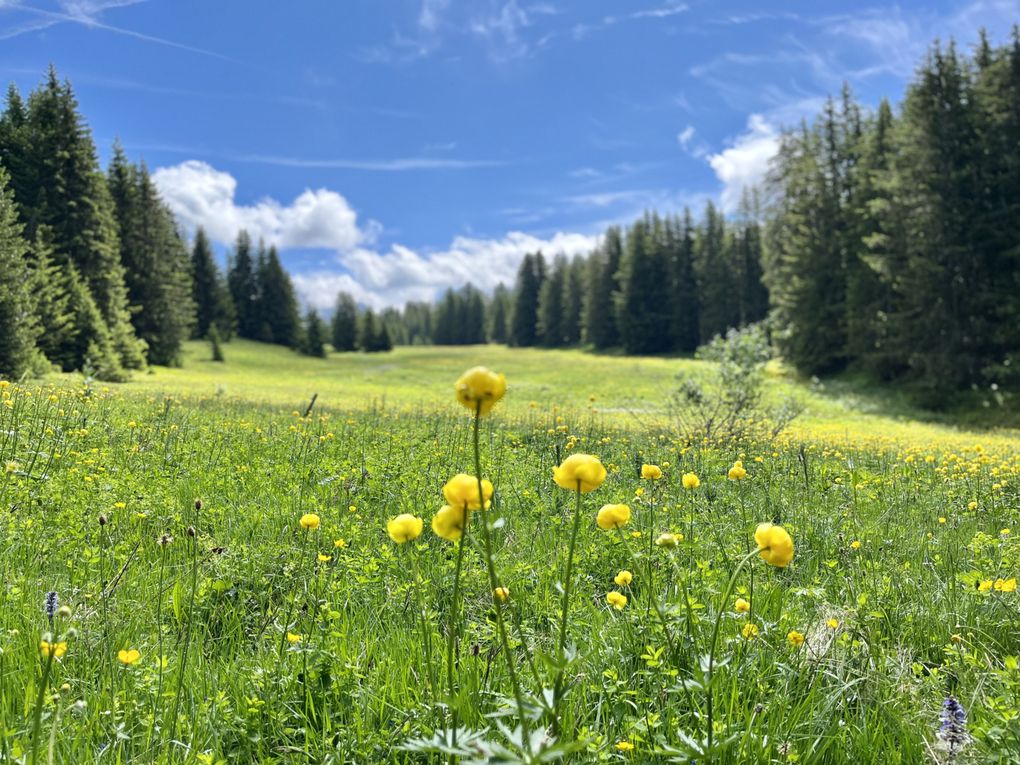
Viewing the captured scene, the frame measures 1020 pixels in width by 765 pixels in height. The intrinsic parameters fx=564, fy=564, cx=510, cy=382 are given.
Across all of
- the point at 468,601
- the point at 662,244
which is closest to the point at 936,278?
the point at 468,601

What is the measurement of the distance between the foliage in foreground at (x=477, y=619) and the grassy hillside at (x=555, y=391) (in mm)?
3955

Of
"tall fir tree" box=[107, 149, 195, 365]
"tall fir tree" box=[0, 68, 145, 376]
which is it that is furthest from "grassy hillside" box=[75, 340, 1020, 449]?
"tall fir tree" box=[0, 68, 145, 376]

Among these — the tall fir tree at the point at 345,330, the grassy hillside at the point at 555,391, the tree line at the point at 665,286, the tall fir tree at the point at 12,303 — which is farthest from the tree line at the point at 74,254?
the tree line at the point at 665,286

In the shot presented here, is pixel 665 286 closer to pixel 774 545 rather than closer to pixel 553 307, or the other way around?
pixel 553 307

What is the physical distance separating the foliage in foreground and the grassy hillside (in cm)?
396

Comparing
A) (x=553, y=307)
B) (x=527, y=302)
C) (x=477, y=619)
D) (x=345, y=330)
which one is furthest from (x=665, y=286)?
(x=477, y=619)

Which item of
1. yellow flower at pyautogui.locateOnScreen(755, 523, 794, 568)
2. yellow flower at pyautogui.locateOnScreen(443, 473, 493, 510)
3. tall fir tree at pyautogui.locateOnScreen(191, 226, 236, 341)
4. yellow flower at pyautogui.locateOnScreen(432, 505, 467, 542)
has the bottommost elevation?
yellow flower at pyautogui.locateOnScreen(755, 523, 794, 568)

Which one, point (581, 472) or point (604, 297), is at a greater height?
point (604, 297)

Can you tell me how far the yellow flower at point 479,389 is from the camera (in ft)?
3.76

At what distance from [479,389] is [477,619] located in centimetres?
179

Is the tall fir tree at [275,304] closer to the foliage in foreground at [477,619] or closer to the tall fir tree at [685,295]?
the tall fir tree at [685,295]

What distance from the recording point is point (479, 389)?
115cm

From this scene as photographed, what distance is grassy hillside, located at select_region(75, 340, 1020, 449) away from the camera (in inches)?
537

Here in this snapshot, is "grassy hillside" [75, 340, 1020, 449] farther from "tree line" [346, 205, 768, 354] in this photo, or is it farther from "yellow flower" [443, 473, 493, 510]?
"tree line" [346, 205, 768, 354]
